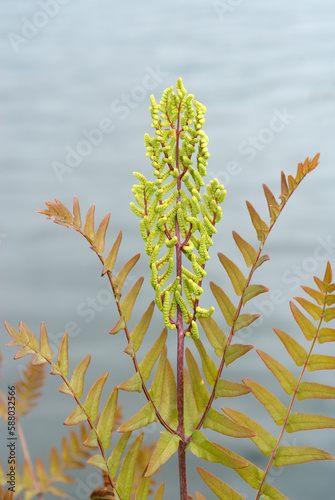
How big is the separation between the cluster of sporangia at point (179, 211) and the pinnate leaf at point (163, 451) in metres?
0.09

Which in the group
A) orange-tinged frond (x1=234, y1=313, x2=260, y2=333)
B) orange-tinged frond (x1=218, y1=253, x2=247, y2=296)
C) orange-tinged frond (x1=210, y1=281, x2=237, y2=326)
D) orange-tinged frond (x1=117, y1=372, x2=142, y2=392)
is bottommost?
orange-tinged frond (x1=117, y1=372, x2=142, y2=392)

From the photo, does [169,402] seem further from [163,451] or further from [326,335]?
[326,335]

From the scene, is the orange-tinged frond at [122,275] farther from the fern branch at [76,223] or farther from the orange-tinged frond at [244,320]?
the orange-tinged frond at [244,320]

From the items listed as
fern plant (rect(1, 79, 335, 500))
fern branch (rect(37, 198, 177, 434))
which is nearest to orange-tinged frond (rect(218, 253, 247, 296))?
fern plant (rect(1, 79, 335, 500))

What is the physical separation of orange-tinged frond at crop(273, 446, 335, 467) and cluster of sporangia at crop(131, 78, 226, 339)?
0.44ft

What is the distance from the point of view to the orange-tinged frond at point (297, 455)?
1.49 ft

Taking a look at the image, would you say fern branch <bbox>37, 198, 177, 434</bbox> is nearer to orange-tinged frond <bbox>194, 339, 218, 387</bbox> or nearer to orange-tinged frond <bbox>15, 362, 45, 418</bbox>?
orange-tinged frond <bbox>194, 339, 218, 387</bbox>

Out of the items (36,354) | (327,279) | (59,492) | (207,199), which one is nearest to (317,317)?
(327,279)

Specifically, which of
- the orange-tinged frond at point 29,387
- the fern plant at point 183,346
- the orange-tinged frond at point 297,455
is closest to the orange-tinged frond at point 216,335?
the fern plant at point 183,346

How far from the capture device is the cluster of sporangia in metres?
0.46

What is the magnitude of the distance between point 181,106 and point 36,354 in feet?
0.86

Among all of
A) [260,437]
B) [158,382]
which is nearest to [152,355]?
[158,382]

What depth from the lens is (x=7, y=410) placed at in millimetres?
645

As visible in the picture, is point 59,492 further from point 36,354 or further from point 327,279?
point 327,279
